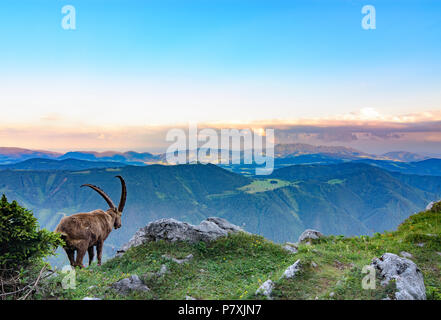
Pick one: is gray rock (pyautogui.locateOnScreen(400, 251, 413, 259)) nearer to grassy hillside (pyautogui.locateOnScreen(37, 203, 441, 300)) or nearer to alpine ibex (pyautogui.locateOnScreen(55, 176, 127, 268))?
grassy hillside (pyautogui.locateOnScreen(37, 203, 441, 300))

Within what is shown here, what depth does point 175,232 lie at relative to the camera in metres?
15.2

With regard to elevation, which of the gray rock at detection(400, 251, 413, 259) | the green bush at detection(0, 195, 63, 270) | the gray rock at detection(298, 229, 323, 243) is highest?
the green bush at detection(0, 195, 63, 270)

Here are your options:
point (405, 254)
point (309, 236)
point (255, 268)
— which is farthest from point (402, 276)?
point (309, 236)

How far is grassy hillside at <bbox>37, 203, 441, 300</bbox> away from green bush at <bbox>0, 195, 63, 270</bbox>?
118 cm

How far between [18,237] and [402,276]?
12151 mm

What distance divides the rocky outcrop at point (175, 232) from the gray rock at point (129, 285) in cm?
452

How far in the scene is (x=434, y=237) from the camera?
1538 centimetres

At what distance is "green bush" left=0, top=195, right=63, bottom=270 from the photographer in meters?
9.62

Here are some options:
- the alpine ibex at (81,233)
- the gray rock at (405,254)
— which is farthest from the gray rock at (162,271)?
the gray rock at (405,254)

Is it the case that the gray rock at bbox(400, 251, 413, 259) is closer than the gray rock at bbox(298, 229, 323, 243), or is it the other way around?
the gray rock at bbox(400, 251, 413, 259)

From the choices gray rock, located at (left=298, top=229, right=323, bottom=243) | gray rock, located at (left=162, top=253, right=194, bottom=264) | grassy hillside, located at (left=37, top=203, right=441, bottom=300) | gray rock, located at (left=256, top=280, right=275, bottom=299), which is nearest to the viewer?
gray rock, located at (left=256, top=280, right=275, bottom=299)

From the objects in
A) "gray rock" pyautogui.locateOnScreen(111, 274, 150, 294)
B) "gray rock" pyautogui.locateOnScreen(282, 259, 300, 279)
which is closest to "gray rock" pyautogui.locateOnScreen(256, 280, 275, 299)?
"gray rock" pyautogui.locateOnScreen(282, 259, 300, 279)

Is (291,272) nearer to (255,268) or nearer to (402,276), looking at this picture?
(255,268)
